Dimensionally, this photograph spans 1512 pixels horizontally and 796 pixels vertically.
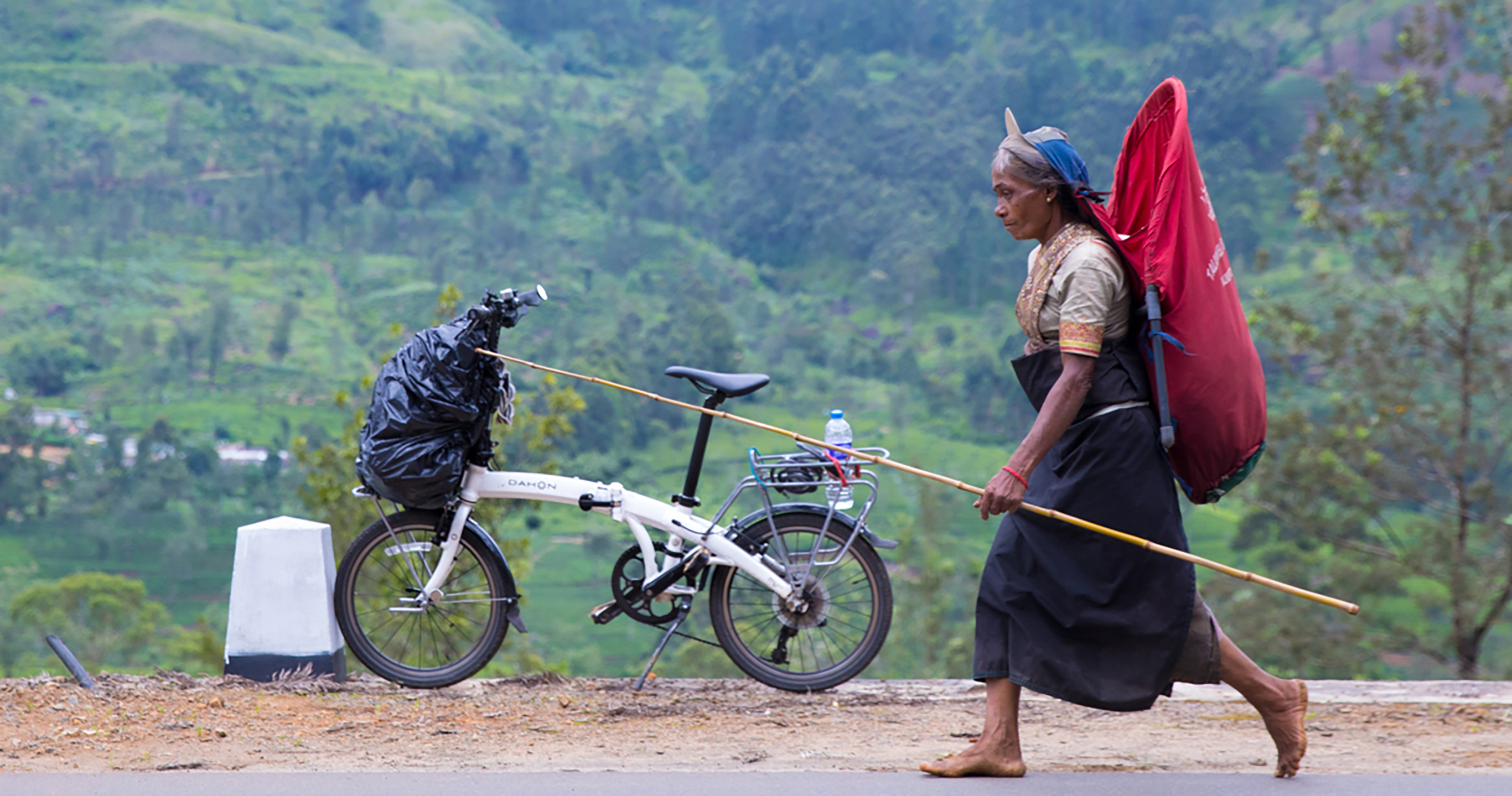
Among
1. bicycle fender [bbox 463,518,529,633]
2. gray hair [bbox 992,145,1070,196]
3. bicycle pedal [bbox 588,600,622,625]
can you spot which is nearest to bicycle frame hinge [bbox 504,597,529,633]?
bicycle fender [bbox 463,518,529,633]

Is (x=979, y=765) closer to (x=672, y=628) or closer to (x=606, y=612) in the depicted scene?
(x=672, y=628)

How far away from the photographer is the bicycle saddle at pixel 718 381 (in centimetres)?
506

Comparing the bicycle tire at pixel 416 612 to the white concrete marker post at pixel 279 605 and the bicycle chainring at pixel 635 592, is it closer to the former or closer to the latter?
the white concrete marker post at pixel 279 605

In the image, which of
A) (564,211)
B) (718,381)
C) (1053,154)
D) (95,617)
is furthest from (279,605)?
(564,211)

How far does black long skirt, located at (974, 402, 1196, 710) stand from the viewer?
3.66 meters

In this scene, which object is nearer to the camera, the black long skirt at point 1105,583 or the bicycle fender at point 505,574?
the black long skirt at point 1105,583

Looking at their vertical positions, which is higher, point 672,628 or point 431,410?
point 431,410

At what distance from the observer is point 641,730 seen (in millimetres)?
4711

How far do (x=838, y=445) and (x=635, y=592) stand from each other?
3.37 ft

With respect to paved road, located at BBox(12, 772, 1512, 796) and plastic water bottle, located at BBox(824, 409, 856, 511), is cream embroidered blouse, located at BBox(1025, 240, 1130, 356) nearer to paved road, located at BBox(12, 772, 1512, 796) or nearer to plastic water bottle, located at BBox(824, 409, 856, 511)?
paved road, located at BBox(12, 772, 1512, 796)

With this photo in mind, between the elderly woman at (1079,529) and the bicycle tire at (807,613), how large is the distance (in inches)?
55.9

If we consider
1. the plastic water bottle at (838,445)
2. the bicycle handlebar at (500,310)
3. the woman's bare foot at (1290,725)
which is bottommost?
the woman's bare foot at (1290,725)

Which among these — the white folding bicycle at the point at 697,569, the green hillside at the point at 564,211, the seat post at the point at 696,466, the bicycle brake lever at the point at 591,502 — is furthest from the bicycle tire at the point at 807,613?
the green hillside at the point at 564,211

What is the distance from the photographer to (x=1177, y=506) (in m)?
3.74
